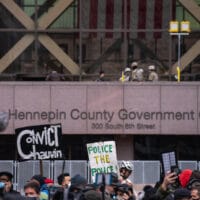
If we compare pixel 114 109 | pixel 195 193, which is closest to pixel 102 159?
pixel 195 193

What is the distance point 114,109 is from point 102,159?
14.4m

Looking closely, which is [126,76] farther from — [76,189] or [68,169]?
[76,189]

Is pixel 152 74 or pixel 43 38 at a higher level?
pixel 43 38

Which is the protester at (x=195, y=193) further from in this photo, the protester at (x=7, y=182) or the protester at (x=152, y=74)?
the protester at (x=152, y=74)

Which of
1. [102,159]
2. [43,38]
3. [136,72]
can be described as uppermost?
[43,38]

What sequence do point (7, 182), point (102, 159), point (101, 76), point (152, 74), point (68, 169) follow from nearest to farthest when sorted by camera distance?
point (7, 182), point (102, 159), point (68, 169), point (152, 74), point (101, 76)

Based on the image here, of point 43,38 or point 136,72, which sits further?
Result: point 43,38

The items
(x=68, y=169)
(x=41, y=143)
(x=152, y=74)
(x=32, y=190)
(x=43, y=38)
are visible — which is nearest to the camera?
(x=32, y=190)

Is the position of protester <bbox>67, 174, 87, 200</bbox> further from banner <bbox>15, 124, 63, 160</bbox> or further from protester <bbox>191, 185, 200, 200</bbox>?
banner <bbox>15, 124, 63, 160</bbox>

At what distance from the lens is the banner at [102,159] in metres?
21.7

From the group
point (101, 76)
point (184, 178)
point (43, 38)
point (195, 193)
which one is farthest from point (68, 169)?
point (195, 193)

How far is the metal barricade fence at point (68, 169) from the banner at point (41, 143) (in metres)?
10.2

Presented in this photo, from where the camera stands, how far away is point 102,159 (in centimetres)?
2202

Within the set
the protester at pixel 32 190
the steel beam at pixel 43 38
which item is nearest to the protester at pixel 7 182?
the protester at pixel 32 190
